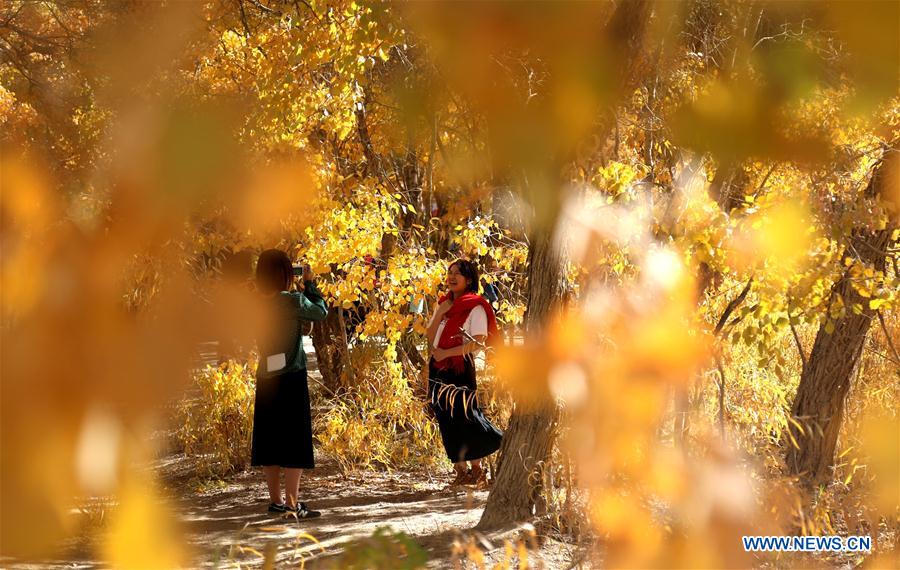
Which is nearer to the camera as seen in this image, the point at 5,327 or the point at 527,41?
the point at 5,327

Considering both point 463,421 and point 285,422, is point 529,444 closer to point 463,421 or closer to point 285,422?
point 463,421

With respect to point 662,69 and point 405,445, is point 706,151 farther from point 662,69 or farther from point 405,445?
point 405,445

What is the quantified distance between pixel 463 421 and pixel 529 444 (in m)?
1.36

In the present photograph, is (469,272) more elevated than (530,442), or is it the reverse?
(469,272)

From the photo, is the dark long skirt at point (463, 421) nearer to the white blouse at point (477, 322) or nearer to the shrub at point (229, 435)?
the white blouse at point (477, 322)

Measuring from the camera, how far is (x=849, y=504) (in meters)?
4.41

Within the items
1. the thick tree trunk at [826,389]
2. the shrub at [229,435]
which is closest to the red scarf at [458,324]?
the shrub at [229,435]

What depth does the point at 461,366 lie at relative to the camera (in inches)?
253

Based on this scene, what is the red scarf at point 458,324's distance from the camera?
20.0ft

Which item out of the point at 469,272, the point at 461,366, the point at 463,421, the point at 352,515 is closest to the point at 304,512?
the point at 352,515

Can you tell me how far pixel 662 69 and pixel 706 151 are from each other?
0.23 m

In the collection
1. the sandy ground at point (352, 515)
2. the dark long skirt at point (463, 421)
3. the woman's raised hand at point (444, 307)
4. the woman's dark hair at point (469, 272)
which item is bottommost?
the sandy ground at point (352, 515)

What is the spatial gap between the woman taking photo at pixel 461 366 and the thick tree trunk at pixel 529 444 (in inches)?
37.6

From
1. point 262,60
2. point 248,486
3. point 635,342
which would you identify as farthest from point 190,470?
point 635,342
